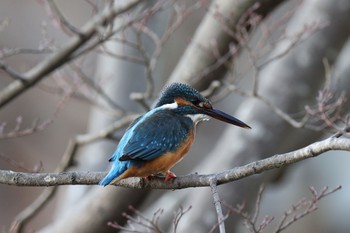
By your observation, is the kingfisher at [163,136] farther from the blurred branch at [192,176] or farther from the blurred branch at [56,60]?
the blurred branch at [56,60]

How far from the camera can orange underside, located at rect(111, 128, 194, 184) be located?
2.72m

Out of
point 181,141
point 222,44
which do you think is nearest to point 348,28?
point 222,44


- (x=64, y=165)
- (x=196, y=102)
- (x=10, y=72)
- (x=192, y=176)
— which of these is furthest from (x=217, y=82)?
(x=192, y=176)

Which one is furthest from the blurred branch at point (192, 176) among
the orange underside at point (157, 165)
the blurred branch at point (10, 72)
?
the blurred branch at point (10, 72)

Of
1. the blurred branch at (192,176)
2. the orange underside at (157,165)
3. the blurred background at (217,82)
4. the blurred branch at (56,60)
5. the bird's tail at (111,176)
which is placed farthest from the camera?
the blurred background at (217,82)

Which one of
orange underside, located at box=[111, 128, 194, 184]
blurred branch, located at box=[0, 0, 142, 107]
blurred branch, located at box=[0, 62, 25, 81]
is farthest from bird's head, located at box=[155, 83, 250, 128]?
blurred branch, located at box=[0, 62, 25, 81]

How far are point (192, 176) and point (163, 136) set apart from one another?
0.36m

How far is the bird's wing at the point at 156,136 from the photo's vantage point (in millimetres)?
2777

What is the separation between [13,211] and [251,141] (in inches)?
205

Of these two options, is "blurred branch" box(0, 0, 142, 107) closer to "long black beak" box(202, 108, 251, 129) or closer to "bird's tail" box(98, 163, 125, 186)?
"long black beak" box(202, 108, 251, 129)

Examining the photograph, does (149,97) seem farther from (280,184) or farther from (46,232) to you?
(280,184)

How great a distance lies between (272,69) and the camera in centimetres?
501

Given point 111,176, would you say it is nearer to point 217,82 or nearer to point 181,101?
point 181,101

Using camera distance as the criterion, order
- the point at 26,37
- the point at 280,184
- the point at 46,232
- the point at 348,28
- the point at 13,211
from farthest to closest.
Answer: the point at 26,37, the point at 13,211, the point at 280,184, the point at 348,28, the point at 46,232
